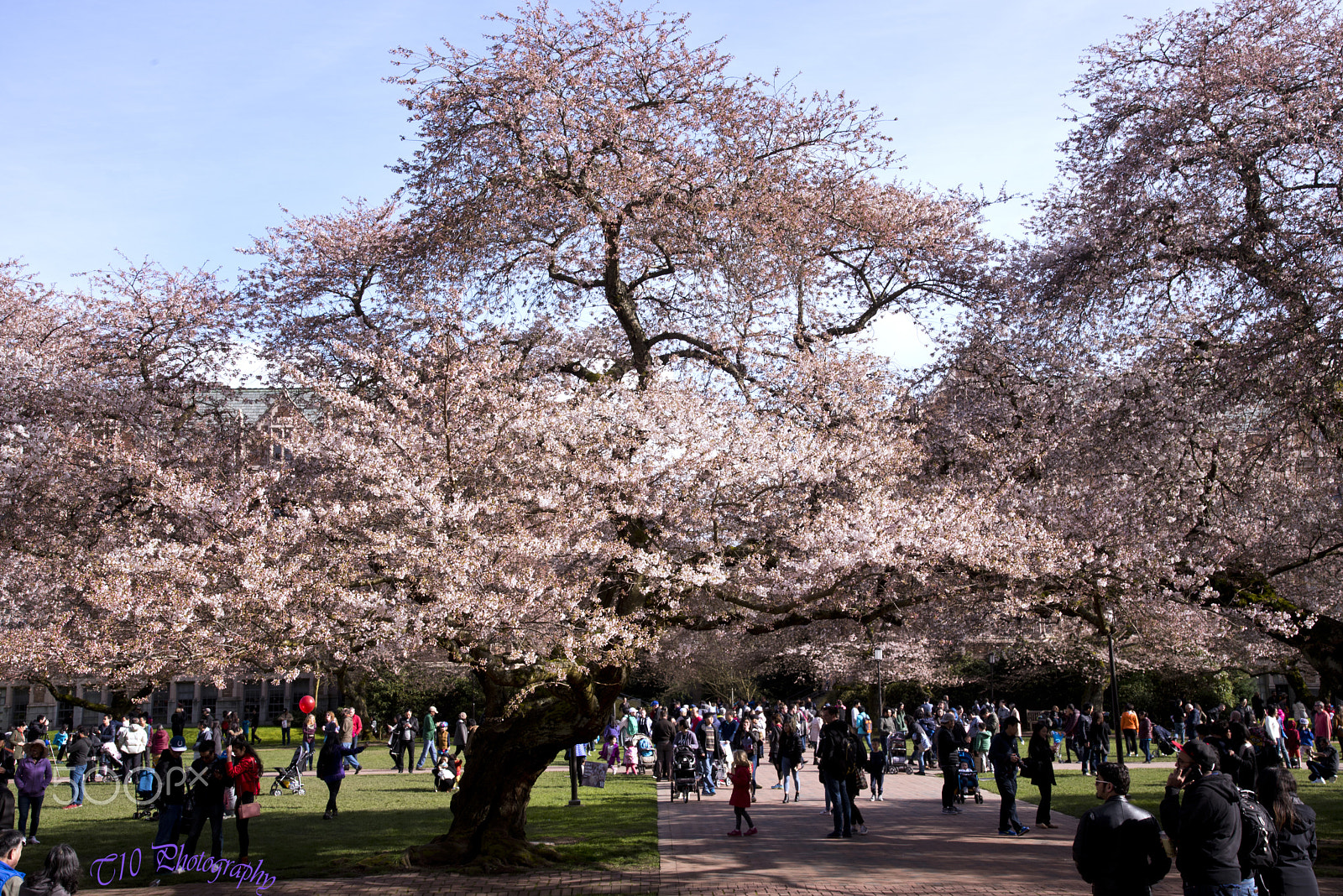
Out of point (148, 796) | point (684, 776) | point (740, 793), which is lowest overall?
point (684, 776)

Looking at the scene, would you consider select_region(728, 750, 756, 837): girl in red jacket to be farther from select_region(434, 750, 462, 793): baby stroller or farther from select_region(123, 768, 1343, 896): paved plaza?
select_region(434, 750, 462, 793): baby stroller

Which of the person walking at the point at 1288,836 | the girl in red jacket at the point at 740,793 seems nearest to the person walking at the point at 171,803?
the girl in red jacket at the point at 740,793

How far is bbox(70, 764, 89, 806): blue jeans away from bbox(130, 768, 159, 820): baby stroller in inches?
88.9

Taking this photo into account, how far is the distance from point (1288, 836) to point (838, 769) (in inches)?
286

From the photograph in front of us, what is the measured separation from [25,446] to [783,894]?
46.2 ft

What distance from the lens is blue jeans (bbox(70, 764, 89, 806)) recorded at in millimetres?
17906

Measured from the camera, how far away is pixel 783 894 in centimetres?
971

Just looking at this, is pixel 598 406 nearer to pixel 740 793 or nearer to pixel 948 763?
pixel 740 793

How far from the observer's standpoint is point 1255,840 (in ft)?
20.9

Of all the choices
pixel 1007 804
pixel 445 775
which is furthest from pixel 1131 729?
pixel 445 775

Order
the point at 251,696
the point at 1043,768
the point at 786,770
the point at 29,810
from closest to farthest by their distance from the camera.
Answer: the point at 29,810 < the point at 1043,768 < the point at 786,770 < the point at 251,696

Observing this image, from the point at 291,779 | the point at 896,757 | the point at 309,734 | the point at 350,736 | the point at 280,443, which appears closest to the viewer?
the point at 280,443

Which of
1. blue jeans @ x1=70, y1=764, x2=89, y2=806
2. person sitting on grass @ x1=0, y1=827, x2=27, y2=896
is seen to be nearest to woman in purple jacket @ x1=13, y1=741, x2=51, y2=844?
blue jeans @ x1=70, y1=764, x2=89, y2=806

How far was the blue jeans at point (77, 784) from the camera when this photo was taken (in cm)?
1791
